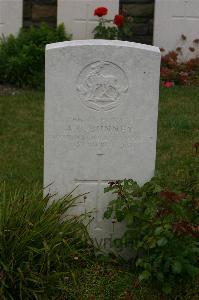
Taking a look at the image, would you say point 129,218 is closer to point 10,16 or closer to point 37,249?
point 37,249

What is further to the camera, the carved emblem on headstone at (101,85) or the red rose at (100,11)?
the red rose at (100,11)

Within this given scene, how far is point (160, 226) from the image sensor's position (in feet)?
14.1

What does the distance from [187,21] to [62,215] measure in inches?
224

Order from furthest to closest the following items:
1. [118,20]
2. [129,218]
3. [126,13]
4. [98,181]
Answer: [126,13]
[118,20]
[98,181]
[129,218]

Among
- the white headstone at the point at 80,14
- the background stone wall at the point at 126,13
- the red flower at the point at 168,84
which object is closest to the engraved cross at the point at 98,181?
the red flower at the point at 168,84

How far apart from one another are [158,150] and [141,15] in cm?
356

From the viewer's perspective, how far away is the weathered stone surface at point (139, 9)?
32.3 feet

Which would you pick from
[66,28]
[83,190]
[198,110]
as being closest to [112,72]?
[83,190]

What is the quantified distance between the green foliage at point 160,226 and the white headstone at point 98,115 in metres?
0.16

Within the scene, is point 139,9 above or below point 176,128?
above

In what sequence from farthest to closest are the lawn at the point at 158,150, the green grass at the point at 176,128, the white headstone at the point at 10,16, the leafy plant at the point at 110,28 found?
the white headstone at the point at 10,16 < the leafy plant at the point at 110,28 < the green grass at the point at 176,128 < the lawn at the point at 158,150

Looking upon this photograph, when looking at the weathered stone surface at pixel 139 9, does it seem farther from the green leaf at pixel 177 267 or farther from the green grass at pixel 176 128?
the green leaf at pixel 177 267

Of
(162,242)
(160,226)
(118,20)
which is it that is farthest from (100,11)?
(162,242)

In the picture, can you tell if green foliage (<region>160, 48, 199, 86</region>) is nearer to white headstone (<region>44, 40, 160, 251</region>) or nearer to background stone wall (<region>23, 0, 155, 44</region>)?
background stone wall (<region>23, 0, 155, 44</region>)
